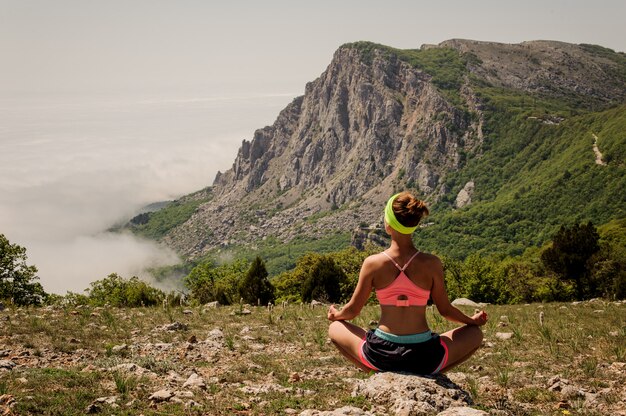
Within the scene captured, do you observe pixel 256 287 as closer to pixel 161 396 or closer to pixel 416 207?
pixel 161 396

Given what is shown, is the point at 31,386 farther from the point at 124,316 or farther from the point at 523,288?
the point at 523,288

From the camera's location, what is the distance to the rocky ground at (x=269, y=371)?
6.70 metres

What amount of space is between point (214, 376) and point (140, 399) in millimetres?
1918

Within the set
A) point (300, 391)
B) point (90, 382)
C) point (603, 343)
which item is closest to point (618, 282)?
point (603, 343)

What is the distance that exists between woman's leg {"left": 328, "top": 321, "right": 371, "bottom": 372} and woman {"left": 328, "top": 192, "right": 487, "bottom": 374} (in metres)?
0.16

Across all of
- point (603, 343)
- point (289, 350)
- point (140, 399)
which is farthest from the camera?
point (289, 350)

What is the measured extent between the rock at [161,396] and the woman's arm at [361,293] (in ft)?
9.08

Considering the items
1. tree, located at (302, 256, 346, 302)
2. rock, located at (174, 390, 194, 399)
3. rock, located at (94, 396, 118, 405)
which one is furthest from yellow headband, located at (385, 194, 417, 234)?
tree, located at (302, 256, 346, 302)

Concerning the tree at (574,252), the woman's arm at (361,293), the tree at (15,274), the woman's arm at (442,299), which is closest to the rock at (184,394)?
the woman's arm at (361,293)

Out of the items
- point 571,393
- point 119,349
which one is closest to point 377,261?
point 571,393

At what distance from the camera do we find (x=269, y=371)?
959 centimetres

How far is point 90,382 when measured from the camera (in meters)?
8.03

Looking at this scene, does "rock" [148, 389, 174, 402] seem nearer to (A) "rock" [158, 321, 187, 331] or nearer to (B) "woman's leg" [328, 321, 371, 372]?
(B) "woman's leg" [328, 321, 371, 372]

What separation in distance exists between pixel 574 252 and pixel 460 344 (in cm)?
3810
